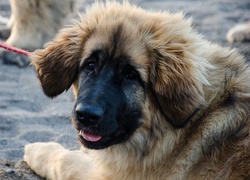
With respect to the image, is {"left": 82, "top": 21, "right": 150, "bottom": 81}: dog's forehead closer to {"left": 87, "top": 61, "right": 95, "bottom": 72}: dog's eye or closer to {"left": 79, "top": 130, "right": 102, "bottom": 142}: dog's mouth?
{"left": 87, "top": 61, "right": 95, "bottom": 72}: dog's eye

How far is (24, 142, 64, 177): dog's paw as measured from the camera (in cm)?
475

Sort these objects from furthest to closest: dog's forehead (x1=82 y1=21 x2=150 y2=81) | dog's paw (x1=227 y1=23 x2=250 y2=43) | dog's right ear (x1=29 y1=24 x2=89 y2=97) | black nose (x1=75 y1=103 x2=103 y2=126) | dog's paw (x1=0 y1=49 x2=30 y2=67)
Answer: dog's paw (x1=227 y1=23 x2=250 y2=43) → dog's paw (x1=0 y1=49 x2=30 y2=67) → dog's right ear (x1=29 y1=24 x2=89 y2=97) → dog's forehead (x1=82 y1=21 x2=150 y2=81) → black nose (x1=75 y1=103 x2=103 y2=126)

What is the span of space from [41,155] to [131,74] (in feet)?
3.84

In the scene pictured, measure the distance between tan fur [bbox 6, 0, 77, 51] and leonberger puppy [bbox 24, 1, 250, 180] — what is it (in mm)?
3232

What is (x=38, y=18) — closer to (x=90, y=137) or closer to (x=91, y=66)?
(x=91, y=66)

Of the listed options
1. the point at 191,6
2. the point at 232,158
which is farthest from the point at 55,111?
the point at 191,6

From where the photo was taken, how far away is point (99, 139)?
3998 mm

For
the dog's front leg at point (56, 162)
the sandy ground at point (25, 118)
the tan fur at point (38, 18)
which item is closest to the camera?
the dog's front leg at point (56, 162)

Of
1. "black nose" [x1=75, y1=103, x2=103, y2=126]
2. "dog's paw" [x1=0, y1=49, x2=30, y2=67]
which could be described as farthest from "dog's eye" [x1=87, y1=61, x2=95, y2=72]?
"dog's paw" [x1=0, y1=49, x2=30, y2=67]

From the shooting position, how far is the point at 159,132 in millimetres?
4062

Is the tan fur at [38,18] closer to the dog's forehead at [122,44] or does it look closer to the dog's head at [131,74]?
the dog's head at [131,74]

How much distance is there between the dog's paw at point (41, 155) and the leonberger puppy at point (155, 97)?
604 mm

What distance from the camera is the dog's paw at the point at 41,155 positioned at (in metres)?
4.75

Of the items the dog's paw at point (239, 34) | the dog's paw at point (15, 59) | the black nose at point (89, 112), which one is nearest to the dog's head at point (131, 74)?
the black nose at point (89, 112)
